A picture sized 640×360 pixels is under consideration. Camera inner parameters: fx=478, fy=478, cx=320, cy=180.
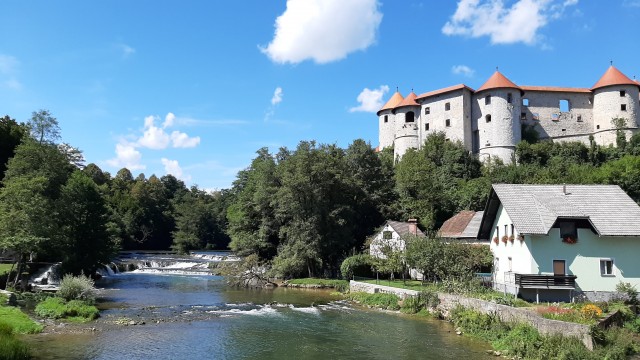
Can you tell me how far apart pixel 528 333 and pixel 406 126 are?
199 feet

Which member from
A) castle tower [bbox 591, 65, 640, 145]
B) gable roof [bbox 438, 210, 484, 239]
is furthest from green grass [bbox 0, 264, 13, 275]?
castle tower [bbox 591, 65, 640, 145]

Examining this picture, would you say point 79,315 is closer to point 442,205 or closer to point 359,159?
point 359,159

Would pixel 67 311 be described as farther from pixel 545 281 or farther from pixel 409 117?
pixel 409 117

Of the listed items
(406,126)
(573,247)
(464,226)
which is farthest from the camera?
(406,126)

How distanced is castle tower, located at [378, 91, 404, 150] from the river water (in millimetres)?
49465

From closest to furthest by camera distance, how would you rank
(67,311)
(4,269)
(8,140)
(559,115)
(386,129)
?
(67,311), (4,269), (8,140), (559,115), (386,129)

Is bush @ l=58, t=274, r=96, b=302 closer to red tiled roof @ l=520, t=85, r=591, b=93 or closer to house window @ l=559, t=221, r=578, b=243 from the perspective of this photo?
house window @ l=559, t=221, r=578, b=243

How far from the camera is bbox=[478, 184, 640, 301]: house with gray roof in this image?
2647cm

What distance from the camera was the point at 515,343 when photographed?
790 inches

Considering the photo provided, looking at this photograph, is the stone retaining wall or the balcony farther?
the balcony

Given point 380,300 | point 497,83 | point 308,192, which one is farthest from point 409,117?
point 380,300

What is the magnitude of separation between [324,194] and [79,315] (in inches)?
1144

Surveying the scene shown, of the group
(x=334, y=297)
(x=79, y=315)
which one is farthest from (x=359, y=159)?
(x=79, y=315)

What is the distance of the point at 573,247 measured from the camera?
27.5 meters
